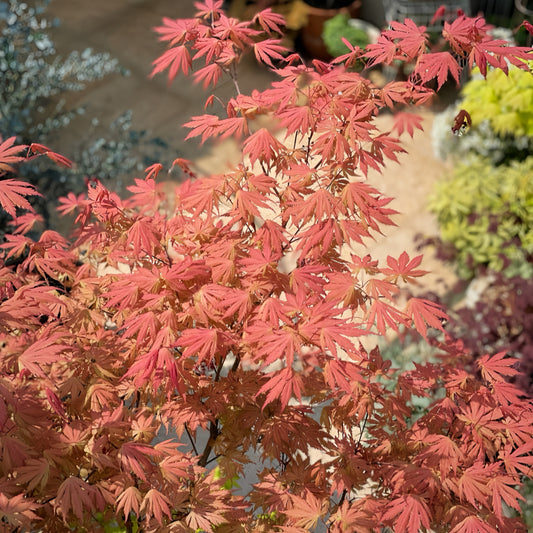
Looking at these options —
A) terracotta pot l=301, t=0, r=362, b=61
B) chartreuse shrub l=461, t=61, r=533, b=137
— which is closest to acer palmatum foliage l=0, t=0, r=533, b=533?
chartreuse shrub l=461, t=61, r=533, b=137

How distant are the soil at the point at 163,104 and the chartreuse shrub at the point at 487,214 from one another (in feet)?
0.89

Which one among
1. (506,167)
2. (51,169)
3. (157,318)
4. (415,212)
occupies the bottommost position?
(415,212)

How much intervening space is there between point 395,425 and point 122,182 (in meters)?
3.58

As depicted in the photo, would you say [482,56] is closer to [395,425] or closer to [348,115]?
[348,115]

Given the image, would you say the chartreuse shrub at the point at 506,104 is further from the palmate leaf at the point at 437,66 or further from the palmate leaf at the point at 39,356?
the palmate leaf at the point at 39,356

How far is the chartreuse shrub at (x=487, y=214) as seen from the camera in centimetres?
397

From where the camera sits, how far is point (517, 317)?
304cm

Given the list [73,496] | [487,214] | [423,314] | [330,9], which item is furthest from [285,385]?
[330,9]

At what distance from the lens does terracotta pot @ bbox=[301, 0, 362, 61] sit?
5.81 m

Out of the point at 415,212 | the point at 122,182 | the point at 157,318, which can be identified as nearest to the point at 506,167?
the point at 415,212

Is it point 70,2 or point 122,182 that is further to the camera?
point 70,2

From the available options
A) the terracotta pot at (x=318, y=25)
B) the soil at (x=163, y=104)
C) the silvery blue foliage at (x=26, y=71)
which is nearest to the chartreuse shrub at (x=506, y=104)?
the soil at (x=163, y=104)

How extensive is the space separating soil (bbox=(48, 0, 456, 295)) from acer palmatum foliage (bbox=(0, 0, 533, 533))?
2.35m

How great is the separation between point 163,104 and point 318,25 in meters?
1.71
